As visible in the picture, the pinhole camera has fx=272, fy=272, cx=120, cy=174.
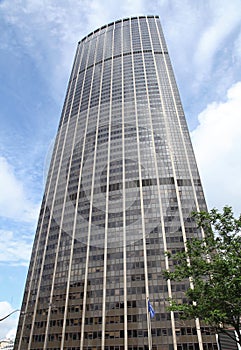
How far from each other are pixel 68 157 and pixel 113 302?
69232 millimetres

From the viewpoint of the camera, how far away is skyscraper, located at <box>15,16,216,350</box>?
82.1 metres

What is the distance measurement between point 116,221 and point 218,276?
76.5 m

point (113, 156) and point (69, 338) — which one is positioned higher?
point (113, 156)

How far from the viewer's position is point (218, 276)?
24062 mm

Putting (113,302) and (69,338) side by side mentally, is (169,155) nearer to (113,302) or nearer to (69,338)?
(113,302)

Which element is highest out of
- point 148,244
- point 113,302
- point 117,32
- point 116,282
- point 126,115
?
point 117,32

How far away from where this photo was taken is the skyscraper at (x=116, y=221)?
269 ft

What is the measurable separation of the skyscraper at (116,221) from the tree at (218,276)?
6023cm

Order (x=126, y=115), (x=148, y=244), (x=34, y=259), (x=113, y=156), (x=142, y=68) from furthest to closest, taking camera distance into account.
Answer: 1. (x=142, y=68)
2. (x=126, y=115)
3. (x=113, y=156)
4. (x=34, y=259)
5. (x=148, y=244)

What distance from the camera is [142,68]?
149 metres

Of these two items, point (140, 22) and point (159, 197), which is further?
point (140, 22)

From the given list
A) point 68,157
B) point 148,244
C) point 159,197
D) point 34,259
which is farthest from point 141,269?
point 68,157

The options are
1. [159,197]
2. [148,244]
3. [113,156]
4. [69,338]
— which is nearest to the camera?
[69,338]

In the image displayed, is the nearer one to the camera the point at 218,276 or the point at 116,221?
the point at 218,276
